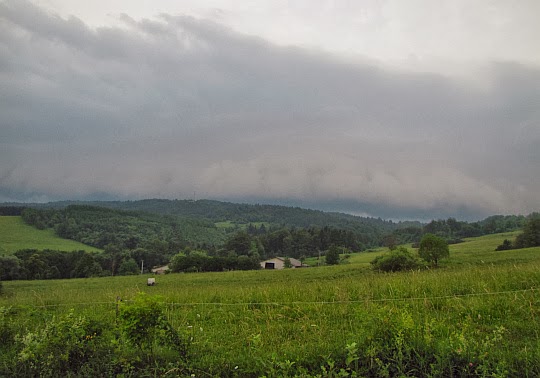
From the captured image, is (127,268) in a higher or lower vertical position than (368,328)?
lower

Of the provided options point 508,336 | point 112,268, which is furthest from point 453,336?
point 112,268

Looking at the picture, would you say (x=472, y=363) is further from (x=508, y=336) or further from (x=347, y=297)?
(x=347, y=297)

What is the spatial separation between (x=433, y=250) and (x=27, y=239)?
132530 mm

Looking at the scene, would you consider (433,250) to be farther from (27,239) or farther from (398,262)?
(27,239)

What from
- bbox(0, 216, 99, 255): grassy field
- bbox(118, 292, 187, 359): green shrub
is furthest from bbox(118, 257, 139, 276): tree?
bbox(118, 292, 187, 359): green shrub

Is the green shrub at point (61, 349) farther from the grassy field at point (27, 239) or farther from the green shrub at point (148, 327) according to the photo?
the grassy field at point (27, 239)

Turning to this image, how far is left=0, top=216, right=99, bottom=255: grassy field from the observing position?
115062mm

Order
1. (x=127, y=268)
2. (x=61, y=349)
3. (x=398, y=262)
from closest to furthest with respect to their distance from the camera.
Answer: (x=61, y=349) → (x=398, y=262) → (x=127, y=268)

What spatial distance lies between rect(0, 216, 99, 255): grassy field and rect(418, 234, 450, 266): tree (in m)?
107

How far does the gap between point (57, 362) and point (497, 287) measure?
1077 cm

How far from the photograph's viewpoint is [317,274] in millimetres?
45438

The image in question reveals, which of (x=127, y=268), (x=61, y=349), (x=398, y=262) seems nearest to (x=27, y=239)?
(x=127, y=268)

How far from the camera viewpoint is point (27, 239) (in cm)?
12725

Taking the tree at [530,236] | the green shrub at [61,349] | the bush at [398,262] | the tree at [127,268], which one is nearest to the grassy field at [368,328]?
the green shrub at [61,349]
